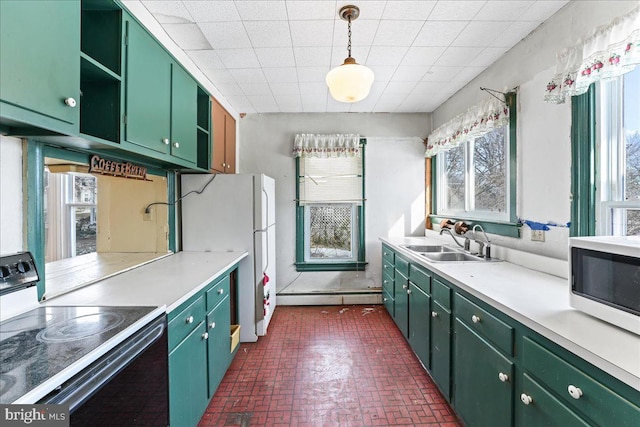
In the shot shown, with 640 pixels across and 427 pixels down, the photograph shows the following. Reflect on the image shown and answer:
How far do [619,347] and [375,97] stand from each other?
2996mm

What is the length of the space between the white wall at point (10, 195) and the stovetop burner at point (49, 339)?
31 centimetres

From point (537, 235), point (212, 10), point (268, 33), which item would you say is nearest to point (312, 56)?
point (268, 33)

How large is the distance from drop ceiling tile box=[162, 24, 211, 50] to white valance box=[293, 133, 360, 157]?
1.63 meters

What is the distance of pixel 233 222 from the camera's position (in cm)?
285

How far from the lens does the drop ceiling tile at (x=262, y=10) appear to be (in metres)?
1.80

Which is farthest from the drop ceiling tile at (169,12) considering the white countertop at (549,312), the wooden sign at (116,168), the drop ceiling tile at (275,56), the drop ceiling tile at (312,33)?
the white countertop at (549,312)

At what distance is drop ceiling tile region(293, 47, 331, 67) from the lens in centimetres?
233

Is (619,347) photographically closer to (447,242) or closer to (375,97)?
(447,242)

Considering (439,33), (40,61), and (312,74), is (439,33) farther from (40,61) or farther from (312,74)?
(40,61)

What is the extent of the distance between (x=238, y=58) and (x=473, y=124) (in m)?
2.10

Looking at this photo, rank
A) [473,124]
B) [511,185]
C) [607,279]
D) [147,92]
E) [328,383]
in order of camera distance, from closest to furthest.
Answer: [607,279] < [147,92] < [328,383] < [511,185] < [473,124]

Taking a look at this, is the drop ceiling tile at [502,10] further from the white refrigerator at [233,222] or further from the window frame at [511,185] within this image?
the white refrigerator at [233,222]

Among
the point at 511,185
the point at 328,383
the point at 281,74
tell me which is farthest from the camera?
the point at 281,74

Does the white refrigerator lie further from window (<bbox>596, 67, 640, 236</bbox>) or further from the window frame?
window (<bbox>596, 67, 640, 236</bbox>)
